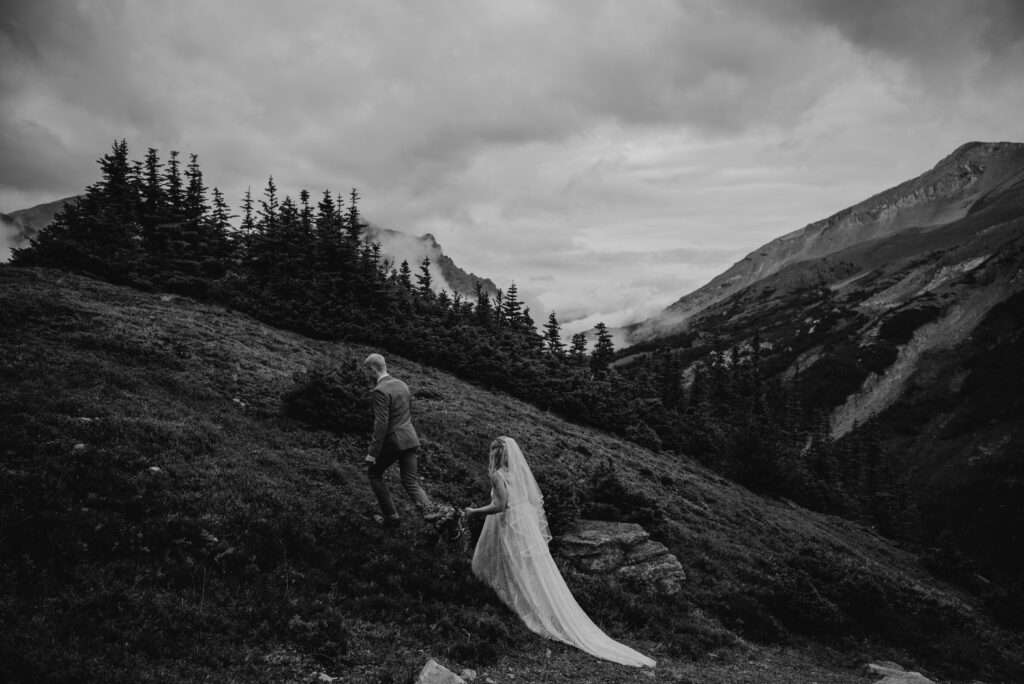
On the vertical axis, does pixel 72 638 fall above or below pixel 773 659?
above

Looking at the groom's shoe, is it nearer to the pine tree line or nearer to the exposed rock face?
the exposed rock face

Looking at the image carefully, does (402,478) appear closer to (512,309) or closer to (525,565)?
(525,565)

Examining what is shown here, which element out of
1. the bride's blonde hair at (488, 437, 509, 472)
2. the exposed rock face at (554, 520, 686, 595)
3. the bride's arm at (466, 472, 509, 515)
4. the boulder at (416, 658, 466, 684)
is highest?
the bride's blonde hair at (488, 437, 509, 472)

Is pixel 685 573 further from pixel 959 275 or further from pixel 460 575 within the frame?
pixel 959 275

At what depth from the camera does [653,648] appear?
933 cm

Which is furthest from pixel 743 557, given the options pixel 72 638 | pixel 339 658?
pixel 72 638

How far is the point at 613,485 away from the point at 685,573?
3.56 m

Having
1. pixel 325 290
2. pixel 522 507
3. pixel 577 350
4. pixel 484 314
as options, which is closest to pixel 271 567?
pixel 522 507

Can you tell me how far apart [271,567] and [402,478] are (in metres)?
2.63

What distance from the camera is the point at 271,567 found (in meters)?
8.25

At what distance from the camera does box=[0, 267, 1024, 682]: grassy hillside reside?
6.38m

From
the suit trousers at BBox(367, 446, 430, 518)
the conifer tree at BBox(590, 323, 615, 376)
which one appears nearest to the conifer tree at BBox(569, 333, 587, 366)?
the conifer tree at BBox(590, 323, 615, 376)

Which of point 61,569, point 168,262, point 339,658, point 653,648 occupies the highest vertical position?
point 168,262

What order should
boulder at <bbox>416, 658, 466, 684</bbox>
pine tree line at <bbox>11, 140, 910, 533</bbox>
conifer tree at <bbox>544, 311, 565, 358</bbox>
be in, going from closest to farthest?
boulder at <bbox>416, 658, 466, 684</bbox>
pine tree line at <bbox>11, 140, 910, 533</bbox>
conifer tree at <bbox>544, 311, 565, 358</bbox>
